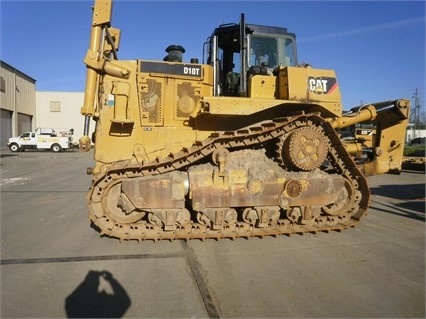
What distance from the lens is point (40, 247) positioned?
5.35 m

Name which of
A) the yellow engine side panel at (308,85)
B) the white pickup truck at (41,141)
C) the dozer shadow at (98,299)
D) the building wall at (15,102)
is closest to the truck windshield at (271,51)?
the yellow engine side panel at (308,85)

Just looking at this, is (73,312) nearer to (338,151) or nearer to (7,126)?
(338,151)

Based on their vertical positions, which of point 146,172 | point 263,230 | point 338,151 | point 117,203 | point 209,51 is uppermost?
point 209,51

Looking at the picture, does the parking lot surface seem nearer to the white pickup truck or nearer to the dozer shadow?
the dozer shadow

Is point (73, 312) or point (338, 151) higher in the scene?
point (338, 151)

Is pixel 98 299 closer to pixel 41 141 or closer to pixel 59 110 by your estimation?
pixel 41 141

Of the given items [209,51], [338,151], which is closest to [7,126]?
[209,51]

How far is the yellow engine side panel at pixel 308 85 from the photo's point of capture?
19.7 ft

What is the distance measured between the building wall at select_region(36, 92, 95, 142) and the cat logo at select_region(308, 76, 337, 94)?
45283 millimetres

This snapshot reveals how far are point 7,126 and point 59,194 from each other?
110ft

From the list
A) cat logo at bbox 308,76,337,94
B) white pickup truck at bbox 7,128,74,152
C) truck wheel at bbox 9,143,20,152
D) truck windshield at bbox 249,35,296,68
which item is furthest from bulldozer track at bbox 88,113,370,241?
truck wheel at bbox 9,143,20,152

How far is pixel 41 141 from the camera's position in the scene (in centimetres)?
3428

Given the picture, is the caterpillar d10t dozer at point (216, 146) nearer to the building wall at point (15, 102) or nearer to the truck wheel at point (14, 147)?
the truck wheel at point (14, 147)

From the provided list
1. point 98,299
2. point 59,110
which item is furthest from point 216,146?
point 59,110
